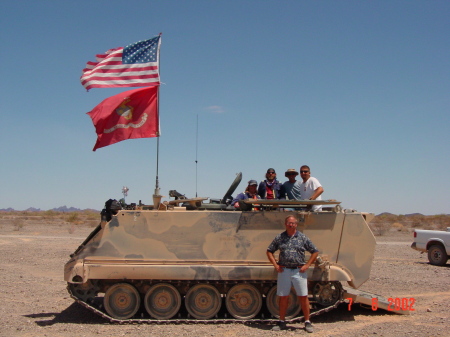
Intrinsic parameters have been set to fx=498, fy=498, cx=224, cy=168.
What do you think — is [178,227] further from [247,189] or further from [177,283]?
[247,189]

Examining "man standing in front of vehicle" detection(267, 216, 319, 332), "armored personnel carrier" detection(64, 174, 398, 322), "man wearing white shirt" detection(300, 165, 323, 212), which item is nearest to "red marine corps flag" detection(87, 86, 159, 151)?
"armored personnel carrier" detection(64, 174, 398, 322)

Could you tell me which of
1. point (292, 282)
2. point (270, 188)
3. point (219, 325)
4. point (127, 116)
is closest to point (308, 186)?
point (270, 188)

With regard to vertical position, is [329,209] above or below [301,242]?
above

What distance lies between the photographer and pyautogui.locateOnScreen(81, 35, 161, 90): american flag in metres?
10.7

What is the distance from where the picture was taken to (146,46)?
1102 cm

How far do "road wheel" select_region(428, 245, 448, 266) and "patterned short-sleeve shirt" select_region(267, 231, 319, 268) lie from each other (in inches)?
413

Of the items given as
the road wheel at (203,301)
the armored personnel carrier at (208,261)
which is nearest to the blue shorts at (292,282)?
the armored personnel carrier at (208,261)

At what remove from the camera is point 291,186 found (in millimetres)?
9320

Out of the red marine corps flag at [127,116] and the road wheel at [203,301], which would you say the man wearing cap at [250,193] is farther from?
the red marine corps flag at [127,116]

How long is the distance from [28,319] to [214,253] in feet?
10.9

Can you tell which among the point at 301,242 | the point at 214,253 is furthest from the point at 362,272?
the point at 214,253

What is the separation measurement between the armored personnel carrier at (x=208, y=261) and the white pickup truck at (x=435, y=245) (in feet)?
→ 31.2

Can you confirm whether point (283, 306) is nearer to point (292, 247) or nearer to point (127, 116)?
point (292, 247)

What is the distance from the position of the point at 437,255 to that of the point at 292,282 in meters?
10.8
